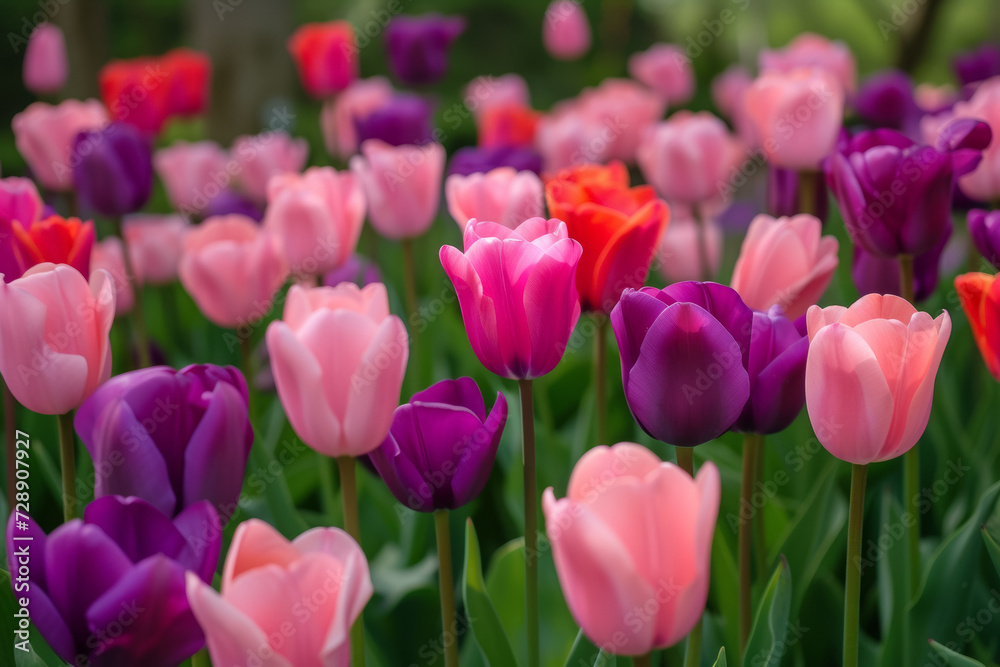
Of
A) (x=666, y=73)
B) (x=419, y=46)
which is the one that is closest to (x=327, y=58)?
(x=419, y=46)

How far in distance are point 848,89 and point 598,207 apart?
1645 mm

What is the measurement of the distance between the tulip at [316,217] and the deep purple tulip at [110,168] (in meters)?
0.34

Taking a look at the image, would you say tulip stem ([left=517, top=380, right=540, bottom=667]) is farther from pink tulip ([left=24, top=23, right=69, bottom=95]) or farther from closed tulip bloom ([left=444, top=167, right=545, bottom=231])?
pink tulip ([left=24, top=23, right=69, bottom=95])

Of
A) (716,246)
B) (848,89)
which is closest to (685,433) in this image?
(716,246)

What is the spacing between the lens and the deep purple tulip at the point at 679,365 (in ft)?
2.30

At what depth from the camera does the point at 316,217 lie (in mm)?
1311

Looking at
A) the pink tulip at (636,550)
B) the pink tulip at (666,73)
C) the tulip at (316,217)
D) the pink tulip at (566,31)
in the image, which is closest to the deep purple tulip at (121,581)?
the pink tulip at (636,550)

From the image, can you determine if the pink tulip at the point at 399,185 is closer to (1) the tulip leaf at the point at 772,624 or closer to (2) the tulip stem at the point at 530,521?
(2) the tulip stem at the point at 530,521

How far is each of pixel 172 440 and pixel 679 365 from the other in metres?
0.42

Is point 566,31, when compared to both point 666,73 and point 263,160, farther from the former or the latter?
point 263,160

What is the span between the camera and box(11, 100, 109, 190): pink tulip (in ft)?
5.87

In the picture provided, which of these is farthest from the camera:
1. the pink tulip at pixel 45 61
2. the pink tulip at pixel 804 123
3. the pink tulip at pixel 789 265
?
the pink tulip at pixel 45 61

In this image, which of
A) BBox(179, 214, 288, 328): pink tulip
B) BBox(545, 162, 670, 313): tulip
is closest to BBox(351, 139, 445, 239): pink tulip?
BBox(179, 214, 288, 328): pink tulip

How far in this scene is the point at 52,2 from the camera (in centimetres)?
304
